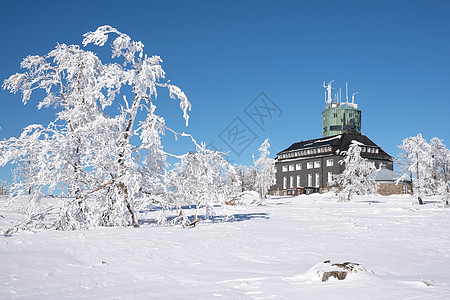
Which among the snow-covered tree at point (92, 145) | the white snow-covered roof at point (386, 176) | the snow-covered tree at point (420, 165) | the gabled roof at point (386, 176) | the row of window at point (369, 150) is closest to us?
the snow-covered tree at point (92, 145)

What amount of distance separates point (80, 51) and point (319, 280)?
42.7ft

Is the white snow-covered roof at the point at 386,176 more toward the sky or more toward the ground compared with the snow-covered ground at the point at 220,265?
more toward the sky

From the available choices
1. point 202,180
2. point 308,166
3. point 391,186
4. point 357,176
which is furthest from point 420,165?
point 308,166

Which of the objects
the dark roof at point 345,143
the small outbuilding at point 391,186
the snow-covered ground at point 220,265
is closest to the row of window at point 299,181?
the dark roof at point 345,143

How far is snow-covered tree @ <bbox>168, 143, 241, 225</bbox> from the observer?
14031mm

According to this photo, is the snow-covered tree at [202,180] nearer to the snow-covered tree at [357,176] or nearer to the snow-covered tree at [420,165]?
the snow-covered tree at [420,165]

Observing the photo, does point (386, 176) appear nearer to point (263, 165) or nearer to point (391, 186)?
point (391, 186)

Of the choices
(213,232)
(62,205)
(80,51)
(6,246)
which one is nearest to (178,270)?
(6,246)

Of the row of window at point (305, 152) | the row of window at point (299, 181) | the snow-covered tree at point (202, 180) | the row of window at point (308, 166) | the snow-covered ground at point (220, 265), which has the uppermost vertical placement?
the row of window at point (305, 152)

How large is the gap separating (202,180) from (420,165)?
1050 inches

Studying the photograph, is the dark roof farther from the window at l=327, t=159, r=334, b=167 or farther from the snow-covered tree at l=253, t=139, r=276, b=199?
the snow-covered tree at l=253, t=139, r=276, b=199

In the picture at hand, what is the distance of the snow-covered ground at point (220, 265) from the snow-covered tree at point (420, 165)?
75.6 ft

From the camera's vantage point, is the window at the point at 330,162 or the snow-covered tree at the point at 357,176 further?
the window at the point at 330,162

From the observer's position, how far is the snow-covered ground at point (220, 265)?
16.6ft
